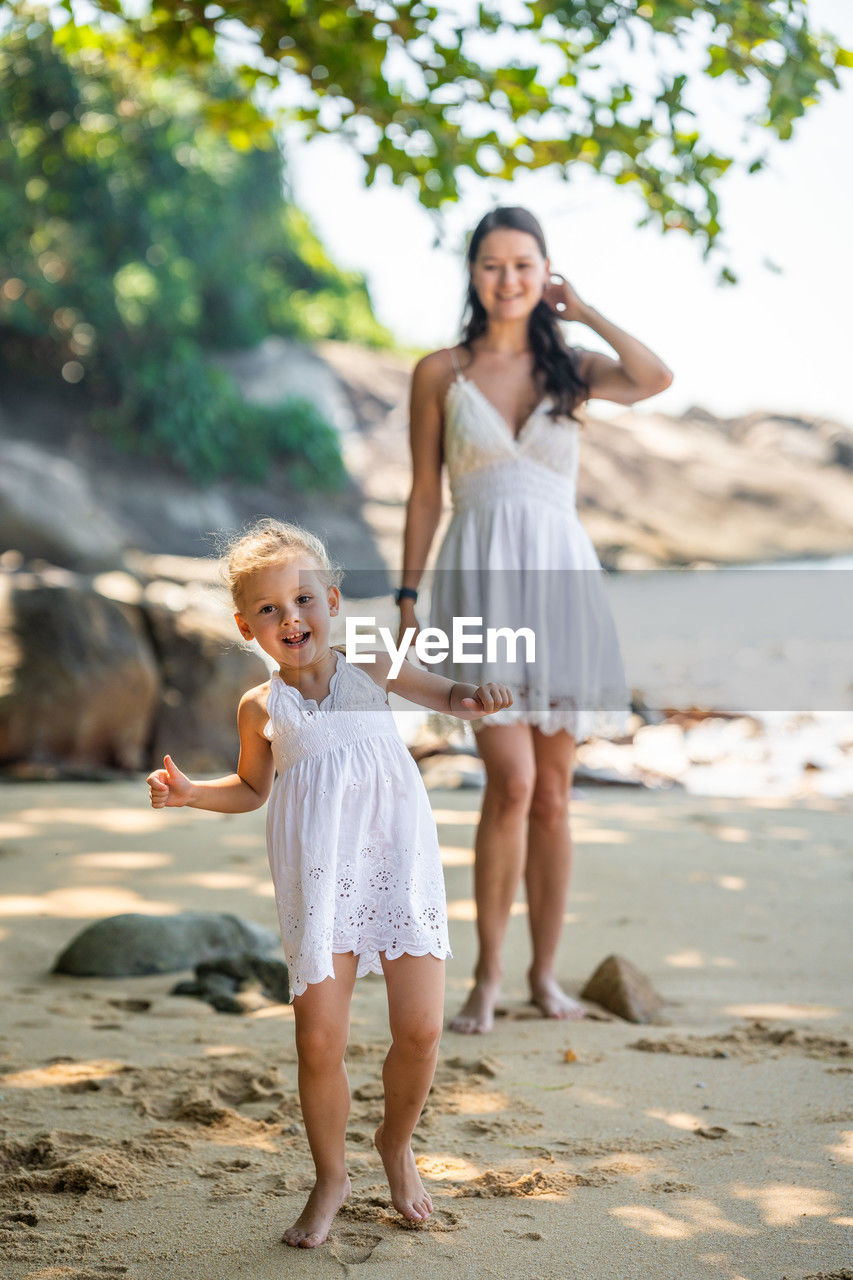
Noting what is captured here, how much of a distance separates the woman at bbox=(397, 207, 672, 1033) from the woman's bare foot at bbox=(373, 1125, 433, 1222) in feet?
3.51

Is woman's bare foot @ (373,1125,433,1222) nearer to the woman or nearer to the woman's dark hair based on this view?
the woman

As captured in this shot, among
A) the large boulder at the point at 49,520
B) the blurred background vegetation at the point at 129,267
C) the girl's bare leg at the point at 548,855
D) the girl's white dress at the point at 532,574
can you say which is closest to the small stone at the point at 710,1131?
the girl's bare leg at the point at 548,855

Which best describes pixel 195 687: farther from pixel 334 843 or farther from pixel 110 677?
pixel 334 843

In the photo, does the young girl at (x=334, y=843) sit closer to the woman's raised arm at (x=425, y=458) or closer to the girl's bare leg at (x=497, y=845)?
the girl's bare leg at (x=497, y=845)

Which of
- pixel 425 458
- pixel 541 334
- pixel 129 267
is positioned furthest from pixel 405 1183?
pixel 129 267

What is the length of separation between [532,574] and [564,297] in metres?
0.75

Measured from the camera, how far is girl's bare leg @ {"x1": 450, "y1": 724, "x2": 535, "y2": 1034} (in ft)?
10.7

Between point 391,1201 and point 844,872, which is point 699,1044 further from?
point 844,872

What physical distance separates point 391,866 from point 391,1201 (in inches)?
22.8

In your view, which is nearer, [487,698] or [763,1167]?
[487,698]

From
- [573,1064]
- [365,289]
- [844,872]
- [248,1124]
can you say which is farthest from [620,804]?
[365,289]

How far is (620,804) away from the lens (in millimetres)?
6441

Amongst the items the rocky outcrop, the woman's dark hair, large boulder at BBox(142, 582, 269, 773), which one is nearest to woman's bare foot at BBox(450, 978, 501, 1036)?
the woman's dark hair

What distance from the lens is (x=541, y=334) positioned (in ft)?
11.2
